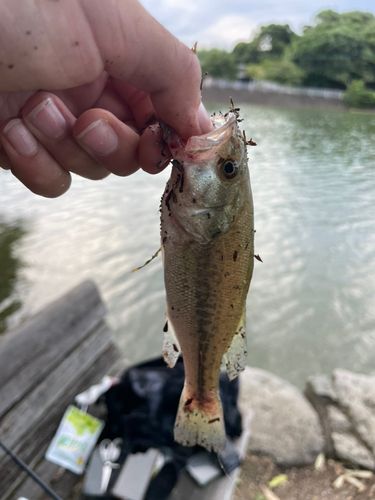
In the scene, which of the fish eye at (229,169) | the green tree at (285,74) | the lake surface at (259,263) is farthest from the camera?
the green tree at (285,74)

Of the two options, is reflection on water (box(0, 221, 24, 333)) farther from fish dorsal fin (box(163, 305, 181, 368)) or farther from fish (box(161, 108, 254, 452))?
fish (box(161, 108, 254, 452))

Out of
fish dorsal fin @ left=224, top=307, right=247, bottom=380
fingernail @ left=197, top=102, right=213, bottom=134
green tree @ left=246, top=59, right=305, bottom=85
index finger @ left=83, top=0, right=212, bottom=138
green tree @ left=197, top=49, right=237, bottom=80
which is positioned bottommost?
fish dorsal fin @ left=224, top=307, right=247, bottom=380

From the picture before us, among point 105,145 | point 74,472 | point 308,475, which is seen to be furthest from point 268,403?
point 105,145

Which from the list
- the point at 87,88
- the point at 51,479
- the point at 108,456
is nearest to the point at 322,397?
the point at 108,456

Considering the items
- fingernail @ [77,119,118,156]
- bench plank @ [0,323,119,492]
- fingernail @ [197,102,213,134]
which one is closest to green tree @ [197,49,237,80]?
bench plank @ [0,323,119,492]

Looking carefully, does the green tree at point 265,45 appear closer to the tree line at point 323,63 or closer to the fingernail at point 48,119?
the tree line at point 323,63

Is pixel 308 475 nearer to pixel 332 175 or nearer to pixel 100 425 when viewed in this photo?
pixel 100 425

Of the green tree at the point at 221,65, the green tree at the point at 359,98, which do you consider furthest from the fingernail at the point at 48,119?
the green tree at the point at 221,65

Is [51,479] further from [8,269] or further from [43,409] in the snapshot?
[8,269]
